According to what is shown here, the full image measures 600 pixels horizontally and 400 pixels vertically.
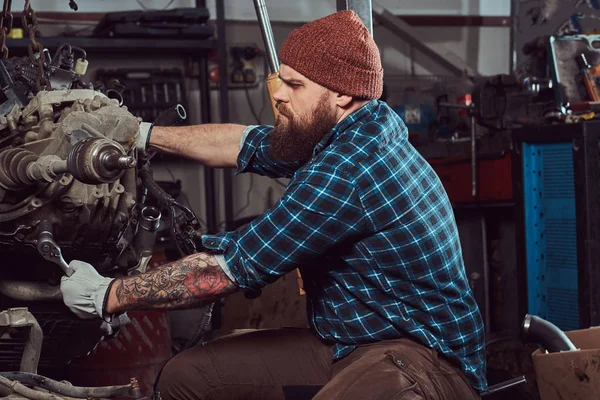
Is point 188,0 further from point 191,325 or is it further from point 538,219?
point 538,219

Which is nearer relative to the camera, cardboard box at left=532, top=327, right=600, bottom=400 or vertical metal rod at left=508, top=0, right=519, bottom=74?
cardboard box at left=532, top=327, right=600, bottom=400

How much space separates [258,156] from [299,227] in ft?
1.78

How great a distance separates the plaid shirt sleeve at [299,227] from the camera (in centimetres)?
188

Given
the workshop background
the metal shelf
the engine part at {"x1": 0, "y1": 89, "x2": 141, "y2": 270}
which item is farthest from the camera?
the metal shelf

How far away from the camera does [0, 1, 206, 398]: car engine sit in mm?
2125

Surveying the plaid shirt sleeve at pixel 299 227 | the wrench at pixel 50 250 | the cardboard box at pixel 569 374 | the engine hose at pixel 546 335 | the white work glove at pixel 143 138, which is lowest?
the cardboard box at pixel 569 374

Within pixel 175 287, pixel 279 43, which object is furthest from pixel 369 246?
pixel 279 43

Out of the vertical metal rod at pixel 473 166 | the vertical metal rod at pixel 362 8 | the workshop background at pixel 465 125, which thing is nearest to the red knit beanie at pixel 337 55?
the vertical metal rod at pixel 362 8

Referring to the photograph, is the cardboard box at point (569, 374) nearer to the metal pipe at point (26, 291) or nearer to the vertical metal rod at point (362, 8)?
the vertical metal rod at point (362, 8)

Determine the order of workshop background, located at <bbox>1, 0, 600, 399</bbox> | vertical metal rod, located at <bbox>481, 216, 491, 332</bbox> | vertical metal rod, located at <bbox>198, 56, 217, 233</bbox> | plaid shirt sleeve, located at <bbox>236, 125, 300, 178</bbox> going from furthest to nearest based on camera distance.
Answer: vertical metal rod, located at <bbox>198, 56, 217, 233</bbox> → vertical metal rod, located at <bbox>481, 216, 491, 332</bbox> → workshop background, located at <bbox>1, 0, 600, 399</bbox> → plaid shirt sleeve, located at <bbox>236, 125, 300, 178</bbox>

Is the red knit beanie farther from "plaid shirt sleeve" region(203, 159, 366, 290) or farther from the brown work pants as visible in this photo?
the brown work pants

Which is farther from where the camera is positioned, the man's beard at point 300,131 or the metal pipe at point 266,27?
the metal pipe at point 266,27

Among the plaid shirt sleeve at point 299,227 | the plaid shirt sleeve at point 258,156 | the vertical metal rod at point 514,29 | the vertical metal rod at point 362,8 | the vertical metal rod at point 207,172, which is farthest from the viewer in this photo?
the vertical metal rod at point 207,172

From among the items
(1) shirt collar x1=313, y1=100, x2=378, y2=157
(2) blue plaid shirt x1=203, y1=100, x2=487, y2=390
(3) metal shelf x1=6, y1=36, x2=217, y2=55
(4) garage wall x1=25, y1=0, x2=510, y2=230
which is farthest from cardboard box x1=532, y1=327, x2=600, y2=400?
(4) garage wall x1=25, y1=0, x2=510, y2=230
